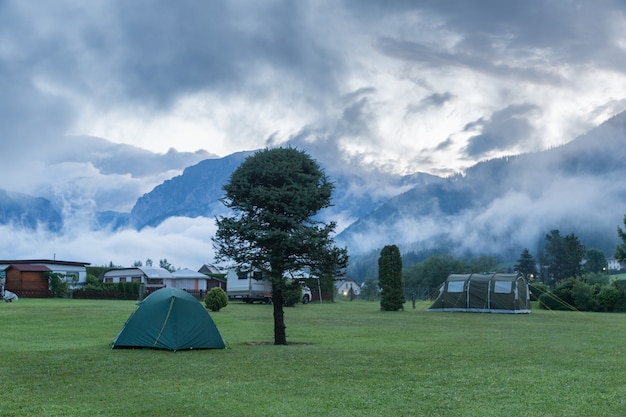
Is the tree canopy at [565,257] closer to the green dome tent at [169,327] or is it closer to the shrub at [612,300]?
the shrub at [612,300]

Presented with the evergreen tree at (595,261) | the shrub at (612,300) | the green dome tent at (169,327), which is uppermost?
the evergreen tree at (595,261)

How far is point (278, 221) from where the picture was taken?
2084 cm

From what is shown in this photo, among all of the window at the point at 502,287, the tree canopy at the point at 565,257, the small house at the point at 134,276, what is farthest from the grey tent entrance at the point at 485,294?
the tree canopy at the point at 565,257

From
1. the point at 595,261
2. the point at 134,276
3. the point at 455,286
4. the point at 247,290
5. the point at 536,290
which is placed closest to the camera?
the point at 455,286

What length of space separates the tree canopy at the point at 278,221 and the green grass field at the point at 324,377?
2.67m

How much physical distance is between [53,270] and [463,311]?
146 feet

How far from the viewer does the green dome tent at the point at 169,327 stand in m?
18.4

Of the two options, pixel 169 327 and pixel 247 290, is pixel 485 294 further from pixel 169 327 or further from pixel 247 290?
pixel 169 327

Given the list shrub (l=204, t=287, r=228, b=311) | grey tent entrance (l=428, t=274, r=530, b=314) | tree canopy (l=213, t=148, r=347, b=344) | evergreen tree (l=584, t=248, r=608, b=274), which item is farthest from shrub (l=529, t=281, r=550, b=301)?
evergreen tree (l=584, t=248, r=608, b=274)

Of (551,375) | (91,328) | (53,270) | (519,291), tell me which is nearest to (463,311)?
(519,291)

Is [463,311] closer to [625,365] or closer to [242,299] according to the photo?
[242,299]

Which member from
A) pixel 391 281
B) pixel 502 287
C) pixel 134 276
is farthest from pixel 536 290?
pixel 134 276

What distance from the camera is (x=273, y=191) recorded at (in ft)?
68.1

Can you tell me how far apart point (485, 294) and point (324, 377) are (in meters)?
32.8
